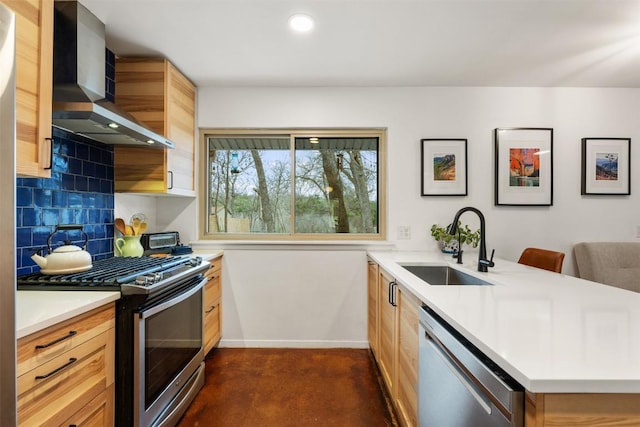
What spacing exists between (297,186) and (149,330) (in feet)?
5.81

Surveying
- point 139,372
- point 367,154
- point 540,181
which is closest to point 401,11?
point 367,154

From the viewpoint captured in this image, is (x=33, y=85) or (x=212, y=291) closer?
(x=33, y=85)

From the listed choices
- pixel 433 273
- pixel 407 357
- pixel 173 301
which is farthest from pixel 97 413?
pixel 433 273

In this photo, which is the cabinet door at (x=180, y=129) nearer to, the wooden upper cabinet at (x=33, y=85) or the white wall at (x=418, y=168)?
the white wall at (x=418, y=168)

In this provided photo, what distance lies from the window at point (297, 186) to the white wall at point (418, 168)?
192mm

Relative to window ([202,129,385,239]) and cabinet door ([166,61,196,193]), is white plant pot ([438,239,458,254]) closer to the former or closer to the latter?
window ([202,129,385,239])

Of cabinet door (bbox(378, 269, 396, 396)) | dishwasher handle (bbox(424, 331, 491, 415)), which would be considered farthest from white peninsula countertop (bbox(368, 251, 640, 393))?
cabinet door (bbox(378, 269, 396, 396))

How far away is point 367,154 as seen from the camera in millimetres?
2941

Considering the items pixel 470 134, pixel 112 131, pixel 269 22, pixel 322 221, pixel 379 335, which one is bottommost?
pixel 379 335

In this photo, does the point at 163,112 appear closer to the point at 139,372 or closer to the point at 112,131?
the point at 112,131

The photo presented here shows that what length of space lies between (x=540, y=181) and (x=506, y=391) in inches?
104

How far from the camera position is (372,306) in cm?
257

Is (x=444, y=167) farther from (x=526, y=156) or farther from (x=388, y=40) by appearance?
(x=388, y=40)

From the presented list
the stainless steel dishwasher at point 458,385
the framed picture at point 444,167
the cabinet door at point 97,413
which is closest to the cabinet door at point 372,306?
the framed picture at point 444,167
